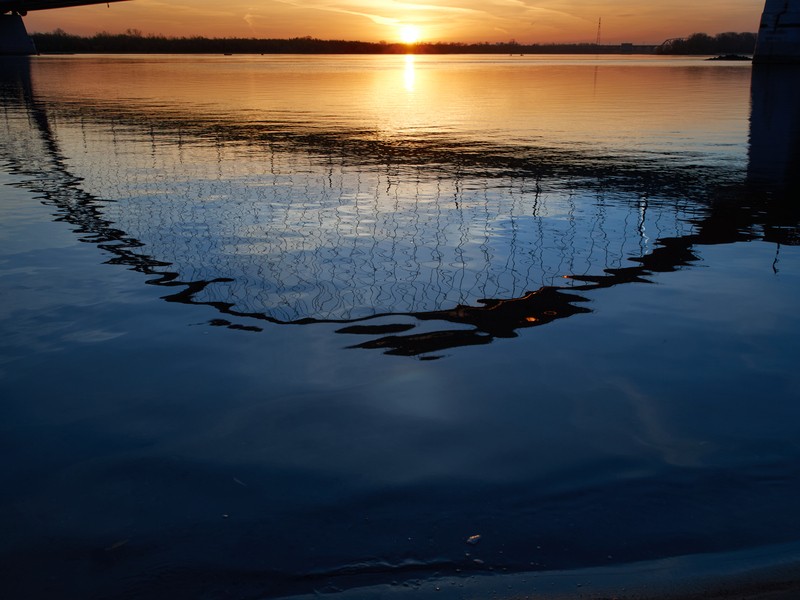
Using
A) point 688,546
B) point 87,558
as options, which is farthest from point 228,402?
point 688,546

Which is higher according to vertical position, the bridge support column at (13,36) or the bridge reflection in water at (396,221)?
the bridge support column at (13,36)

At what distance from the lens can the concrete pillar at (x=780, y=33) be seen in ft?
331

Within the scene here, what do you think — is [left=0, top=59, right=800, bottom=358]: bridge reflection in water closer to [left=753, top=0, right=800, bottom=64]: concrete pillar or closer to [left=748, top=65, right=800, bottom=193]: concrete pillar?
[left=748, top=65, right=800, bottom=193]: concrete pillar

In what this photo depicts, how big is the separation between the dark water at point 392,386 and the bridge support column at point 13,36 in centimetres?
14673

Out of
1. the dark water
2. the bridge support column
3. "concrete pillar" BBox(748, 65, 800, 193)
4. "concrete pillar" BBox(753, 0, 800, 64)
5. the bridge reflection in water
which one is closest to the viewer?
the dark water

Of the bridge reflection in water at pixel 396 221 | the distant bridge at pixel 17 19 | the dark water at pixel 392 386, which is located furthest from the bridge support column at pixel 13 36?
the dark water at pixel 392 386

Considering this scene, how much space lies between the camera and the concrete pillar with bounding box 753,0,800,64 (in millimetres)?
100812

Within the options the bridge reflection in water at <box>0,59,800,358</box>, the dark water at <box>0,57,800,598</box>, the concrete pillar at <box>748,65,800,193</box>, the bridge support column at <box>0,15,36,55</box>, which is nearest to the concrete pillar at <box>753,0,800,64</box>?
the concrete pillar at <box>748,65,800,193</box>

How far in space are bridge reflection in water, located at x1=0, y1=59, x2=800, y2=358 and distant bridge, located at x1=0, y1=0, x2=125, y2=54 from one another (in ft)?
407

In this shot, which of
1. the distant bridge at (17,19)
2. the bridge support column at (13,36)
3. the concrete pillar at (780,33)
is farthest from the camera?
the bridge support column at (13,36)

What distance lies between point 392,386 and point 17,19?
527 ft

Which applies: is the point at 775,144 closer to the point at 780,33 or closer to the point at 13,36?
the point at 780,33

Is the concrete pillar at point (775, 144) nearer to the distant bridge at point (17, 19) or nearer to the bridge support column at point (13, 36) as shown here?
the distant bridge at point (17, 19)

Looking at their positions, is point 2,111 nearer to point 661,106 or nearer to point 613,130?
point 613,130
